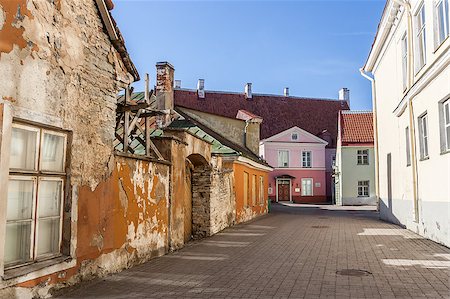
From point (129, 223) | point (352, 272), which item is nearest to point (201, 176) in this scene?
point (129, 223)

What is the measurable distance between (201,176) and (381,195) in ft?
36.2

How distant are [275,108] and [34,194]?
4906cm

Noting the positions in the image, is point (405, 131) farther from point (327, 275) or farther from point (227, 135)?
point (227, 135)

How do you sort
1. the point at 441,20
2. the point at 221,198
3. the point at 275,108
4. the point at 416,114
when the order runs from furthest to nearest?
the point at 275,108 < the point at 221,198 < the point at 416,114 < the point at 441,20

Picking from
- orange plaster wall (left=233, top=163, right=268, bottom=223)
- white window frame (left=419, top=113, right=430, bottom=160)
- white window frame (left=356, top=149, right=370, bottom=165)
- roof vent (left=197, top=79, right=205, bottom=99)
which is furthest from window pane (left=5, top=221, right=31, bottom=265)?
roof vent (left=197, top=79, right=205, bottom=99)

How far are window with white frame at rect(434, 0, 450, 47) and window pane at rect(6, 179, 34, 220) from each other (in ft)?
31.3

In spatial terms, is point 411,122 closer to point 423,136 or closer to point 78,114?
point 423,136

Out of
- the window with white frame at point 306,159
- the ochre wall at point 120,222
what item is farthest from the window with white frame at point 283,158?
the ochre wall at point 120,222

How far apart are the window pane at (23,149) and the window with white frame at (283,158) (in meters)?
40.7

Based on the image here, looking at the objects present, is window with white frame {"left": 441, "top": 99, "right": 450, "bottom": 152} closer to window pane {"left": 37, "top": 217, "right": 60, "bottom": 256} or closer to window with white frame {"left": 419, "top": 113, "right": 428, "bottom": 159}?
window with white frame {"left": 419, "top": 113, "right": 428, "bottom": 159}

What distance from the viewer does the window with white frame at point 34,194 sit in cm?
531

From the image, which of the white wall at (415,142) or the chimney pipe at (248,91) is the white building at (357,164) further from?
the chimney pipe at (248,91)

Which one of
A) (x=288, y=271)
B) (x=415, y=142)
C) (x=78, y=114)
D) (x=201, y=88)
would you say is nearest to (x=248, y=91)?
(x=201, y=88)

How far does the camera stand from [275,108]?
5353 cm
